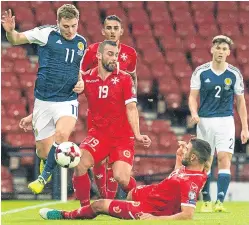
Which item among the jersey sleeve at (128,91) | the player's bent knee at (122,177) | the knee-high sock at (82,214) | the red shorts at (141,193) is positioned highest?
the jersey sleeve at (128,91)

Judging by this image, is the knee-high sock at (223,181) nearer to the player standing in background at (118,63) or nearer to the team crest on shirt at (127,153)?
the player standing in background at (118,63)

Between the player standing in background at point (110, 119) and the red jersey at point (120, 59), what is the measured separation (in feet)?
2.22

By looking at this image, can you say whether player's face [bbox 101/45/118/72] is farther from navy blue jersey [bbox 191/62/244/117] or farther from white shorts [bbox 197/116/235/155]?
white shorts [bbox 197/116/235/155]

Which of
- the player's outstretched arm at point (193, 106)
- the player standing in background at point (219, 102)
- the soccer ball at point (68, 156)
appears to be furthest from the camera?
the player standing in background at point (219, 102)

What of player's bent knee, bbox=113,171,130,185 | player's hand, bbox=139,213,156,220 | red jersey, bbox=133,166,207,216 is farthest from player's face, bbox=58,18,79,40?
player's hand, bbox=139,213,156,220

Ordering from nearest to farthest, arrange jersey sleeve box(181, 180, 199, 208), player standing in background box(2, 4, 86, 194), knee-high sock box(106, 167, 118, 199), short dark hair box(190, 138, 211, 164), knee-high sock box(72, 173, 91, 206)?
jersey sleeve box(181, 180, 199, 208) < short dark hair box(190, 138, 211, 164) < knee-high sock box(72, 173, 91, 206) < player standing in background box(2, 4, 86, 194) < knee-high sock box(106, 167, 118, 199)

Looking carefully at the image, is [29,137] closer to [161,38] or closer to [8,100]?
[8,100]

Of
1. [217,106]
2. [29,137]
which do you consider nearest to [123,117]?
[217,106]

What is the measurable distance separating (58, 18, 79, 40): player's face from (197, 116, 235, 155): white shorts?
2.02 meters

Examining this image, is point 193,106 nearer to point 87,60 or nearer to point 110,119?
point 87,60

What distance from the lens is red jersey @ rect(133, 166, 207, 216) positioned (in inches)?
321

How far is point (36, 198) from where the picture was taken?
1509cm

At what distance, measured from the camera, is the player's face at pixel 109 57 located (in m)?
9.41

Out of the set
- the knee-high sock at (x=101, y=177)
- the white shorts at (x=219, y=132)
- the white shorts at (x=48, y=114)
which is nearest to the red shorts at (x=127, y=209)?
the knee-high sock at (x=101, y=177)
